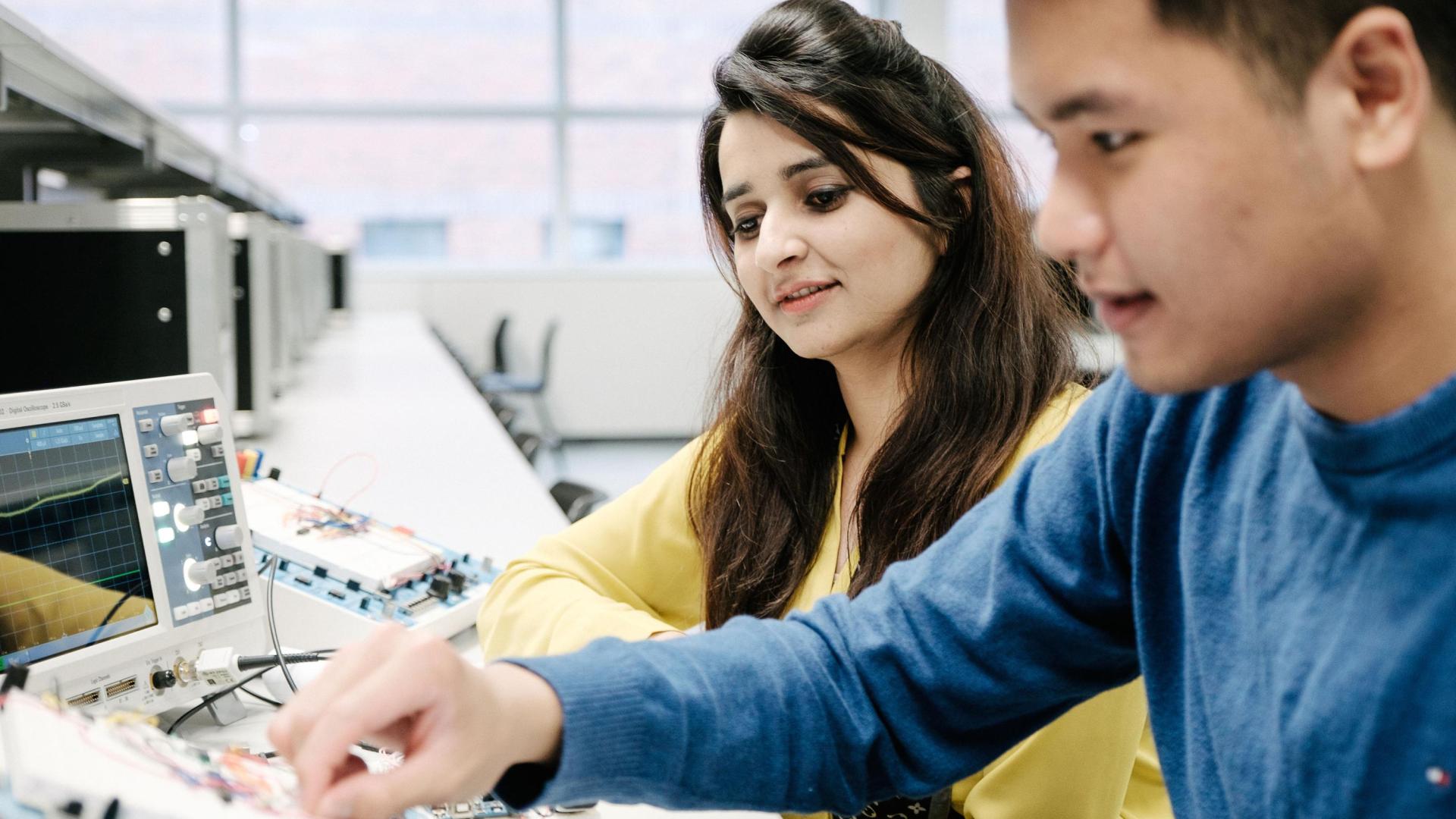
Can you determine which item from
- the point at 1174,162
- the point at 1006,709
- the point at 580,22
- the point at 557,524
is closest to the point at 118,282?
the point at 557,524

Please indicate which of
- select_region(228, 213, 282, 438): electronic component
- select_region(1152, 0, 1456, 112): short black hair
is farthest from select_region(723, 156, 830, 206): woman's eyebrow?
select_region(228, 213, 282, 438): electronic component

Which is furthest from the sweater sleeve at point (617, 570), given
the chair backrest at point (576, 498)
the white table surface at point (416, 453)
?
the chair backrest at point (576, 498)

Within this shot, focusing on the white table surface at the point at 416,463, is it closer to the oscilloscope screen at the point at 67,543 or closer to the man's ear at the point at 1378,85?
the oscilloscope screen at the point at 67,543

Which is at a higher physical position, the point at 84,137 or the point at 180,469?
the point at 84,137

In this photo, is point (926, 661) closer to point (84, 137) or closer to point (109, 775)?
point (109, 775)

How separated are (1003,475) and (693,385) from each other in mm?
5329

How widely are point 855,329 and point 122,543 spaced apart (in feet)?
2.37

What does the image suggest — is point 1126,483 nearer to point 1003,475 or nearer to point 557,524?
point 1003,475

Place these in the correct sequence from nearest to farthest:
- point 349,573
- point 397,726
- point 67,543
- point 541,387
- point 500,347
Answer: point 397,726
point 67,543
point 349,573
point 541,387
point 500,347

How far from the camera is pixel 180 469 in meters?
1.05

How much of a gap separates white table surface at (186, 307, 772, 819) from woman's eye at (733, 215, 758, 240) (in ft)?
1.83

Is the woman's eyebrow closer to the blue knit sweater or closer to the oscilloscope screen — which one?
the blue knit sweater

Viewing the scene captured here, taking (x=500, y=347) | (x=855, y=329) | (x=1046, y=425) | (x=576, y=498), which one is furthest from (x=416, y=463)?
(x=500, y=347)

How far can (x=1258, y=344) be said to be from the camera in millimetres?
543
